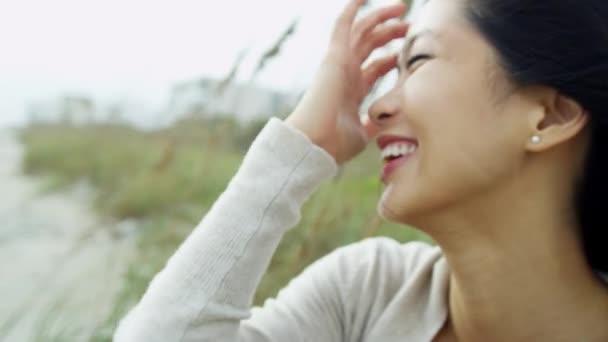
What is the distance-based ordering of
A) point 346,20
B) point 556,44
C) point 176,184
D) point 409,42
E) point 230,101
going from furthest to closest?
1. point 176,184
2. point 230,101
3. point 346,20
4. point 409,42
5. point 556,44

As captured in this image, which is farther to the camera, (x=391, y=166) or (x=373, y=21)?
(x=373, y=21)

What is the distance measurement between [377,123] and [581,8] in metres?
0.29

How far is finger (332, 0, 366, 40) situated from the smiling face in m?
0.20

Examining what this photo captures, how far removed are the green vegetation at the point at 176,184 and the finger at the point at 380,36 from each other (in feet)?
2.07

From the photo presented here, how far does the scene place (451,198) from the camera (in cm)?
98

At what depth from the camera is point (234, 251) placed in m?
1.02

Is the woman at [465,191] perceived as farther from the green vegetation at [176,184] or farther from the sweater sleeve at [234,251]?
the green vegetation at [176,184]

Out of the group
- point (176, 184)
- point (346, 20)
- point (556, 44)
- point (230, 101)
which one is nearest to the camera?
point (556, 44)

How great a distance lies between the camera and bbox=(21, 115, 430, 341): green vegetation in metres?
1.85

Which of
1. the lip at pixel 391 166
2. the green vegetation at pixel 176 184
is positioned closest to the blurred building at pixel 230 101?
the green vegetation at pixel 176 184

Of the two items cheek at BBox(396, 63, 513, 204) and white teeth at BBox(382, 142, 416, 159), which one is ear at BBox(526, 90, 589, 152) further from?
white teeth at BBox(382, 142, 416, 159)

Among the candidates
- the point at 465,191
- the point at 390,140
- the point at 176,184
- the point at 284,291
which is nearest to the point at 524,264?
the point at 465,191

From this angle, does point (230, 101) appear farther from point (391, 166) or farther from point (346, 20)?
point (391, 166)

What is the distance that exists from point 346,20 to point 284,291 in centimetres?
41
